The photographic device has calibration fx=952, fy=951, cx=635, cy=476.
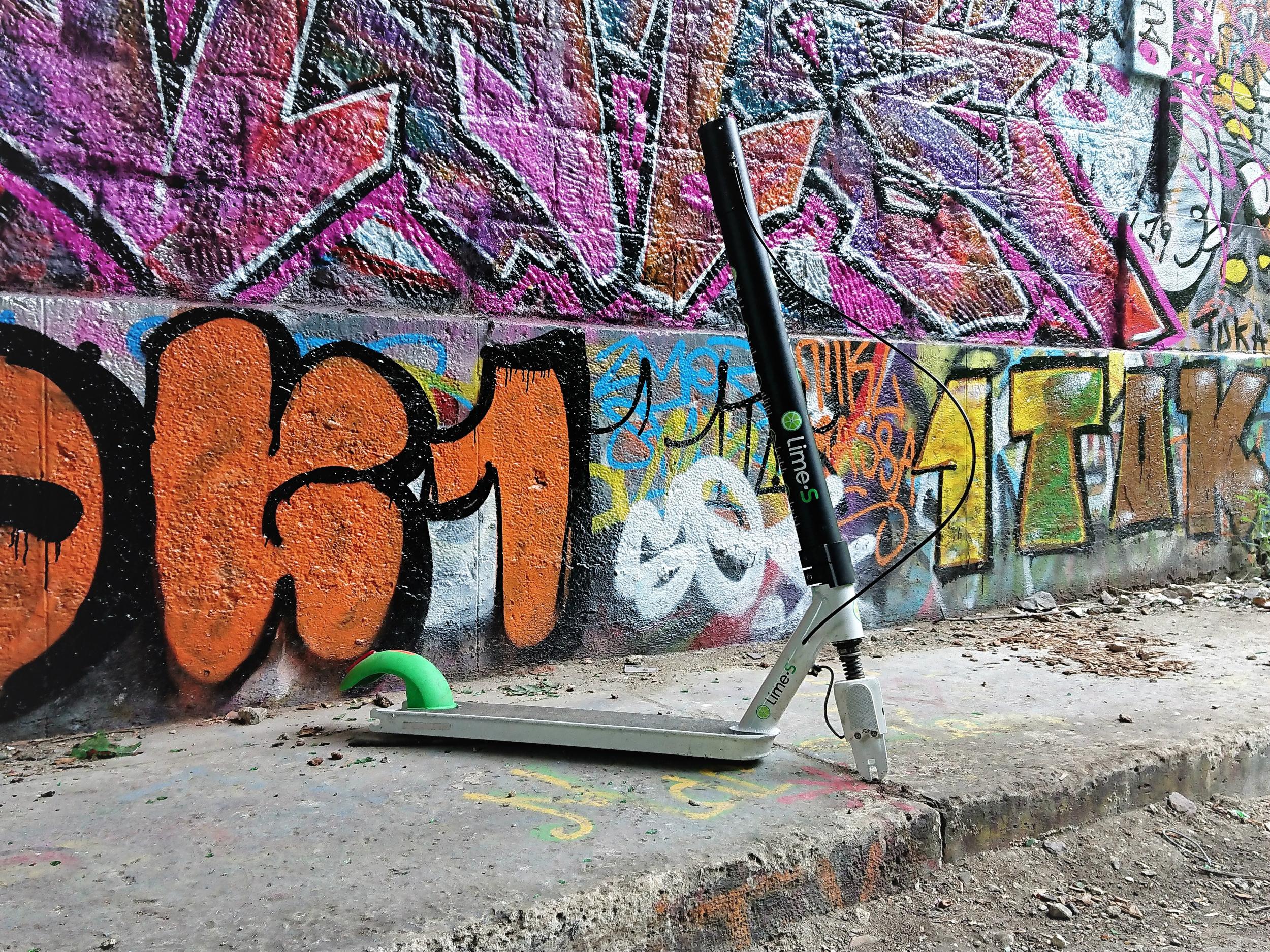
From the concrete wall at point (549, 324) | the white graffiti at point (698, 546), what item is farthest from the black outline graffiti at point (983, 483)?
the white graffiti at point (698, 546)

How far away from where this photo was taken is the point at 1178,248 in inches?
239

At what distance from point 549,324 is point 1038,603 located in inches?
127

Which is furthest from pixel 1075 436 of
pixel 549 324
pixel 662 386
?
pixel 549 324

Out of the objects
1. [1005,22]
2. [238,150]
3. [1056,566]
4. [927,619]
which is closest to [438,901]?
[238,150]

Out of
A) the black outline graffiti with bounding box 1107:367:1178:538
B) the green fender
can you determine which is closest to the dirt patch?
the green fender

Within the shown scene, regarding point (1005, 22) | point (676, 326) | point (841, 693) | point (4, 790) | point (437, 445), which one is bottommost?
point (4, 790)

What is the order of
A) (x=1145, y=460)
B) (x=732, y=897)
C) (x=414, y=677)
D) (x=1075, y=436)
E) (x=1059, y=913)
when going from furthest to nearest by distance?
(x=1145, y=460) → (x=1075, y=436) → (x=414, y=677) → (x=1059, y=913) → (x=732, y=897)

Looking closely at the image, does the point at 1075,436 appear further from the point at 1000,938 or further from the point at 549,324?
the point at 1000,938

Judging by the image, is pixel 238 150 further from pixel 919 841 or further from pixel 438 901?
pixel 919 841

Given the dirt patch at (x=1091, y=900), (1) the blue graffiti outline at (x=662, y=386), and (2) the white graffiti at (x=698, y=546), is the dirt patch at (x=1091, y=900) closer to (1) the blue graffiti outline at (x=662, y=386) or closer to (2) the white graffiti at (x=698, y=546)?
(2) the white graffiti at (x=698, y=546)

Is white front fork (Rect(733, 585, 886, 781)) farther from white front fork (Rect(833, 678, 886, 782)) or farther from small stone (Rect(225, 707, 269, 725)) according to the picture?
small stone (Rect(225, 707, 269, 725))

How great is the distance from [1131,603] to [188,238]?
5.24 metres

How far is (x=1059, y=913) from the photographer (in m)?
2.49

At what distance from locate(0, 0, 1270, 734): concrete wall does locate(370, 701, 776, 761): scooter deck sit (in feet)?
2.07
